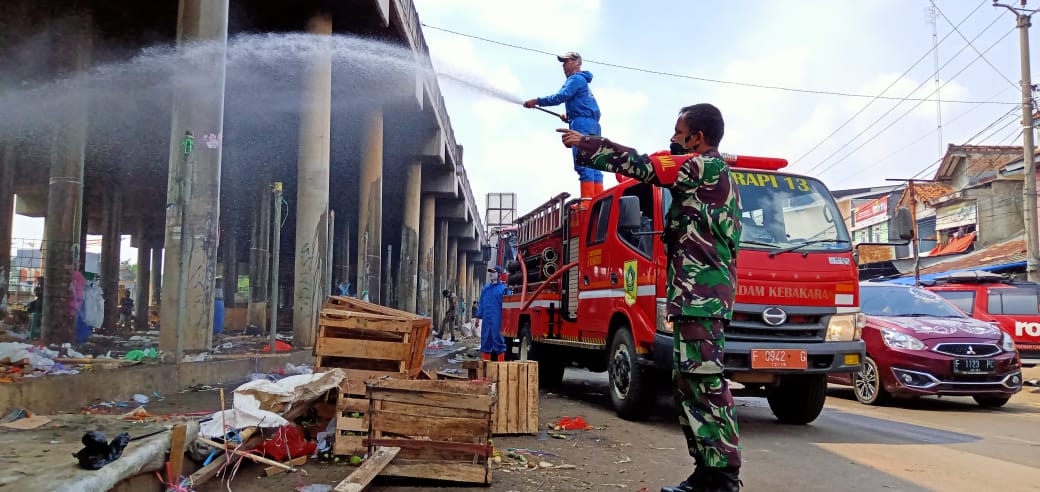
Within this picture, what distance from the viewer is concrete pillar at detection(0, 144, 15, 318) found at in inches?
663

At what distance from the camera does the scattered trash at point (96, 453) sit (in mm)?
3139

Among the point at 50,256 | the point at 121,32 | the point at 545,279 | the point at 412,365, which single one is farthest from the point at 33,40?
the point at 412,365

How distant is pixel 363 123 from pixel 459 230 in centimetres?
2325

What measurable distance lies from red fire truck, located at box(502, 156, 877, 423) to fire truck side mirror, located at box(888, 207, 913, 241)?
439 mm

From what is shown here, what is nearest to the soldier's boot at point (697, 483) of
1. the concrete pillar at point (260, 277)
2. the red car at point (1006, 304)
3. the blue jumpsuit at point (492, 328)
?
the blue jumpsuit at point (492, 328)

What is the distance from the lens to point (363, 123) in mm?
18719

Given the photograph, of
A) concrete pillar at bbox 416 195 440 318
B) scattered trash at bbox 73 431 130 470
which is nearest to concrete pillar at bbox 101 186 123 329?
concrete pillar at bbox 416 195 440 318

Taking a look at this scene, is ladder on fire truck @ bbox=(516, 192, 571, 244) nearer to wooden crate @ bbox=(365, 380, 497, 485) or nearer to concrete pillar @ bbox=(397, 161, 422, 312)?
wooden crate @ bbox=(365, 380, 497, 485)

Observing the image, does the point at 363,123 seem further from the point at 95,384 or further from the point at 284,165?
the point at 95,384

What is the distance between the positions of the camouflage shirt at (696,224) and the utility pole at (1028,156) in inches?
666

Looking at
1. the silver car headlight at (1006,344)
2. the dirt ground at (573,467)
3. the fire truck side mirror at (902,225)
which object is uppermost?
the fire truck side mirror at (902,225)

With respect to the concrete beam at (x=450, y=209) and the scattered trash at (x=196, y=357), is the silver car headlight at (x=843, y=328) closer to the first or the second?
the scattered trash at (x=196, y=357)

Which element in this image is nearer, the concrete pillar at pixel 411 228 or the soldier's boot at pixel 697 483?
the soldier's boot at pixel 697 483

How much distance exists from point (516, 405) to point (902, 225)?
13.3ft
